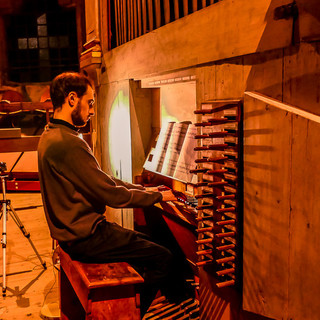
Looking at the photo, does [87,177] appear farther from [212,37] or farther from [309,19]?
[309,19]

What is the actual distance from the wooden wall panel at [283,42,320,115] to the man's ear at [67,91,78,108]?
151cm

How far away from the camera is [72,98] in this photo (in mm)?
2943

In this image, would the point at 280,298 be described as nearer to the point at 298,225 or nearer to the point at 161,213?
the point at 298,225

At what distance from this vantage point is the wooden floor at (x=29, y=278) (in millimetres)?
4160

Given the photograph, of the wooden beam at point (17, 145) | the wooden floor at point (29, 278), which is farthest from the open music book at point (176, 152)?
the wooden beam at point (17, 145)

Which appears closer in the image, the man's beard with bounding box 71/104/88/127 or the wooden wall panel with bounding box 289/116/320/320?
the wooden wall panel with bounding box 289/116/320/320

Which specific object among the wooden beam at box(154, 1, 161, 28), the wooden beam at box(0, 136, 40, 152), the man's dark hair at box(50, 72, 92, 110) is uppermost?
the wooden beam at box(154, 1, 161, 28)

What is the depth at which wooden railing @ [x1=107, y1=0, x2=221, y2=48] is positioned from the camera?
3.53 metres

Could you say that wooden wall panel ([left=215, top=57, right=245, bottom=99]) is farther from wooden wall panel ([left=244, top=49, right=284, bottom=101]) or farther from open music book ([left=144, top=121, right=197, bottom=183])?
open music book ([left=144, top=121, right=197, bottom=183])

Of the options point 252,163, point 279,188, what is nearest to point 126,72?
point 252,163

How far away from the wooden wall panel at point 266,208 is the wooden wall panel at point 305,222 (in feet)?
0.20

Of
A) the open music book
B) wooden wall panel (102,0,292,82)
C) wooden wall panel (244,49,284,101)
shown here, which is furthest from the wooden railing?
the open music book

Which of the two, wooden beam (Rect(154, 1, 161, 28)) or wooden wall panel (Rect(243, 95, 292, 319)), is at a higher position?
wooden beam (Rect(154, 1, 161, 28))

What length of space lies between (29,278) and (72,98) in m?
3.02
